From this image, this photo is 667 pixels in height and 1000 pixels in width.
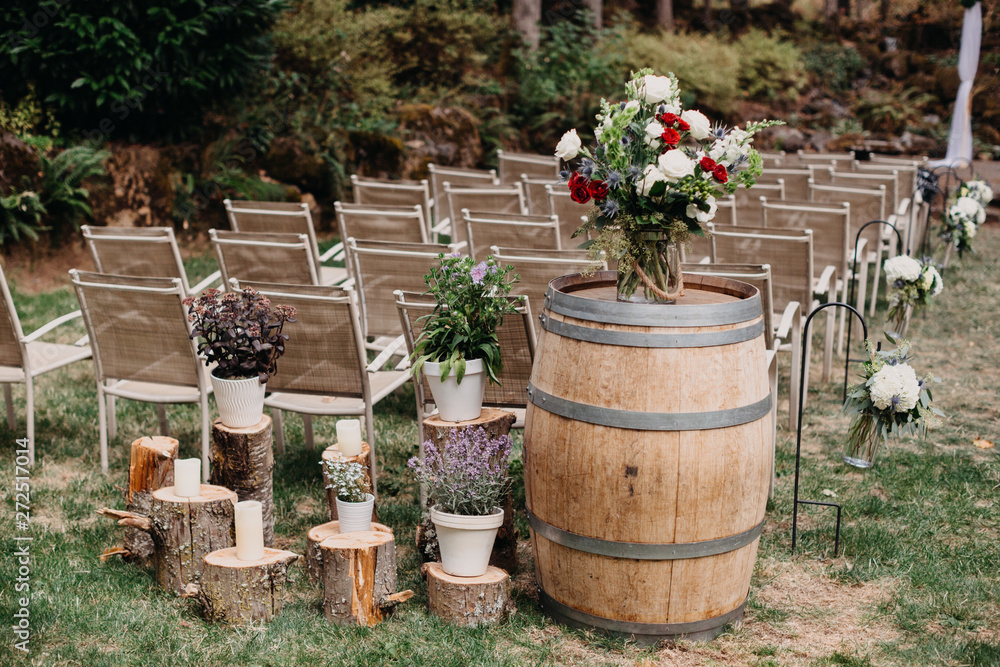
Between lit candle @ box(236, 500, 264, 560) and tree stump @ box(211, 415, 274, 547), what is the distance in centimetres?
41

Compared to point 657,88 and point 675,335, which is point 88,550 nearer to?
point 675,335

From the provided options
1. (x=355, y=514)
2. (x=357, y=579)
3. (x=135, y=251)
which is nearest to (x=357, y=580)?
(x=357, y=579)

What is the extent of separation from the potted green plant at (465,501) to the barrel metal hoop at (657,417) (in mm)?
444

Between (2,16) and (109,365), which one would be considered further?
(2,16)

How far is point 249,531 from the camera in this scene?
11.0 feet

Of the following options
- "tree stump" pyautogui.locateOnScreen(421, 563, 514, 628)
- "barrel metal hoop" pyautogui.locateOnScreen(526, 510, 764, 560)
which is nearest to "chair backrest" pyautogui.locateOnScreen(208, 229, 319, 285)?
"tree stump" pyautogui.locateOnScreen(421, 563, 514, 628)

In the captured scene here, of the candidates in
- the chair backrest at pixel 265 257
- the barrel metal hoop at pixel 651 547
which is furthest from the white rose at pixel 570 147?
the chair backrest at pixel 265 257

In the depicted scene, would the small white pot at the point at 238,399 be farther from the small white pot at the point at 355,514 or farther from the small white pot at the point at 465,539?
the small white pot at the point at 465,539

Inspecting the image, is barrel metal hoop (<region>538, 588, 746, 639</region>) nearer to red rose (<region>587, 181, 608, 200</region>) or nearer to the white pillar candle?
the white pillar candle

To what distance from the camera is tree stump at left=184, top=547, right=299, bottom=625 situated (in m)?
3.35

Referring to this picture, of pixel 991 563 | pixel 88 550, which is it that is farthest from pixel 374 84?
pixel 991 563

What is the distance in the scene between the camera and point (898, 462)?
5035 mm

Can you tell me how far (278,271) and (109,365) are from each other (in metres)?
1.17

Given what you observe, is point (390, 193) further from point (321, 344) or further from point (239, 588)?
point (239, 588)
